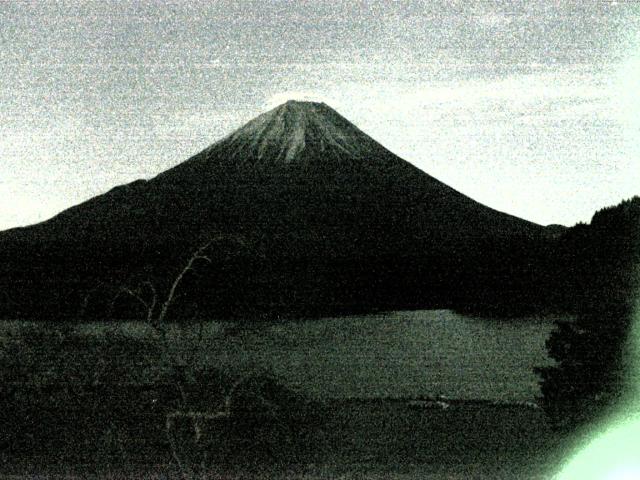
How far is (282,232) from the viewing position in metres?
28.8

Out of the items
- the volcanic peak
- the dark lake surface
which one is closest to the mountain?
the volcanic peak

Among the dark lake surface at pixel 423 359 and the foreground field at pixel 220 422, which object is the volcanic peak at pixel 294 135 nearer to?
the dark lake surface at pixel 423 359

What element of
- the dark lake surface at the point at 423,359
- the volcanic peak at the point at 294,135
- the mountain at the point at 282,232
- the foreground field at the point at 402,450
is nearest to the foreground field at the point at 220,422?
the foreground field at the point at 402,450

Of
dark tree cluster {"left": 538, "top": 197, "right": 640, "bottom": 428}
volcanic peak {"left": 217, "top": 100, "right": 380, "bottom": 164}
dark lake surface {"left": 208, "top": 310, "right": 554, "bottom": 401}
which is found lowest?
dark lake surface {"left": 208, "top": 310, "right": 554, "bottom": 401}

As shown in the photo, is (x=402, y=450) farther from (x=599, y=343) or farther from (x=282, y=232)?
(x=282, y=232)

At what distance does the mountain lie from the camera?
51.1ft

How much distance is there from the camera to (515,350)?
34.9ft

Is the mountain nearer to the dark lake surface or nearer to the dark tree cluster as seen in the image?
the dark lake surface

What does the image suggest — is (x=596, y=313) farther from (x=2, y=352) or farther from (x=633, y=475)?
(x=2, y=352)

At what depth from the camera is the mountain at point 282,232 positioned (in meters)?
15.6

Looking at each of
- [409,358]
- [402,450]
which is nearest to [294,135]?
[409,358]

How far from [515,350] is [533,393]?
90 centimetres

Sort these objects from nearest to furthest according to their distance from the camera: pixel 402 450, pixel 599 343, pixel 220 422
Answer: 1. pixel 599 343
2. pixel 220 422
3. pixel 402 450

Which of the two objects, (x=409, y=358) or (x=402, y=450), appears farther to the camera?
(x=409, y=358)
